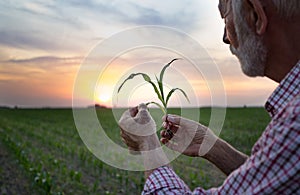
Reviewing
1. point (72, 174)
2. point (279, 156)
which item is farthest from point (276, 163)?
point (72, 174)

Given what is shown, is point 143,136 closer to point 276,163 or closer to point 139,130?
point 139,130

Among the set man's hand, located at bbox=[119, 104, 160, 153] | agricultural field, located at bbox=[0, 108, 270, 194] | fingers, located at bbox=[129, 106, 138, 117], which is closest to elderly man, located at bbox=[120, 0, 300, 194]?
man's hand, located at bbox=[119, 104, 160, 153]

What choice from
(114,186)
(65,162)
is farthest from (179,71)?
(65,162)

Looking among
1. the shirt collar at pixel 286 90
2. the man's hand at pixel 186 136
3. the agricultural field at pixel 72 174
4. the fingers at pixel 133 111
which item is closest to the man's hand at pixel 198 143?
the man's hand at pixel 186 136

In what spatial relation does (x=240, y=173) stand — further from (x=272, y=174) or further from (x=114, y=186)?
(x=114, y=186)

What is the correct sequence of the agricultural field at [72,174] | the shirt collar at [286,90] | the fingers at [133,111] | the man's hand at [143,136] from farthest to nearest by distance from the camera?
the agricultural field at [72,174]
the fingers at [133,111]
the man's hand at [143,136]
the shirt collar at [286,90]

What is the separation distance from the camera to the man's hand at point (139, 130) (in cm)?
156

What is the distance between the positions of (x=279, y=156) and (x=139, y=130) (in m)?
0.67

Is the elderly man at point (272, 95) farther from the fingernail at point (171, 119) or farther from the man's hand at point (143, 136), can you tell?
the fingernail at point (171, 119)

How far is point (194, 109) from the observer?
5.74 feet

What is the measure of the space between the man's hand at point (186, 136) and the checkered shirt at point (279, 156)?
623 mm

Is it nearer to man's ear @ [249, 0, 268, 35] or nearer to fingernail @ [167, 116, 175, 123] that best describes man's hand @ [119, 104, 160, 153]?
fingernail @ [167, 116, 175, 123]

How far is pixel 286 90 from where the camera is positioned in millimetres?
1118

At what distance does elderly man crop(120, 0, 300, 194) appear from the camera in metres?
1.01
